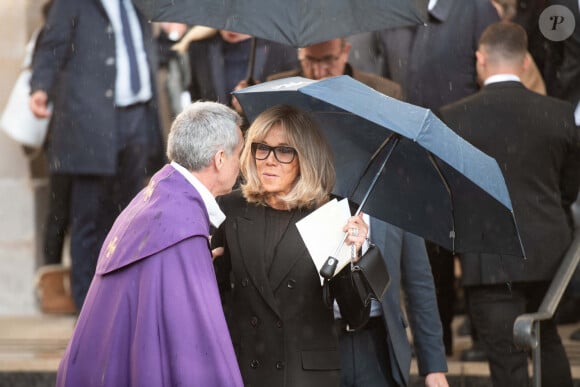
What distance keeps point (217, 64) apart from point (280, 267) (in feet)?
12.4

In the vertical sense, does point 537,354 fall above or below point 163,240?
below

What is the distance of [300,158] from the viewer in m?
5.91

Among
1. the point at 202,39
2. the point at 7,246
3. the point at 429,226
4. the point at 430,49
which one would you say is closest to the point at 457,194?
the point at 429,226

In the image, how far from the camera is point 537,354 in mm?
7016

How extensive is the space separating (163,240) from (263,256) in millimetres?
775

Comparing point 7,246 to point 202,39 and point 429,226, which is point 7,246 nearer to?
point 202,39

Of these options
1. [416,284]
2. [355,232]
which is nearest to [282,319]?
[355,232]

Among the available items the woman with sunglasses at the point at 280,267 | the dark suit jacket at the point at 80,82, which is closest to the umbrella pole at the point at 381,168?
the woman with sunglasses at the point at 280,267

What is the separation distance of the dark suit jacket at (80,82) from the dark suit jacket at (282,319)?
382cm

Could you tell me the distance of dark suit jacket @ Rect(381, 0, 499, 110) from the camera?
29.7 ft

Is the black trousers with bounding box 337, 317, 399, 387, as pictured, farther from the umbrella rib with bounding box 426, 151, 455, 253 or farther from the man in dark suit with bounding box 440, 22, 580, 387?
the man in dark suit with bounding box 440, 22, 580, 387

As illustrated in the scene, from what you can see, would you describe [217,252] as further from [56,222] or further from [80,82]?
[56,222]

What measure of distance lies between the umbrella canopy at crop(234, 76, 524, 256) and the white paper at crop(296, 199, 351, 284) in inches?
10.5

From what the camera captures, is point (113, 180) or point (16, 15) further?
point (16, 15)
